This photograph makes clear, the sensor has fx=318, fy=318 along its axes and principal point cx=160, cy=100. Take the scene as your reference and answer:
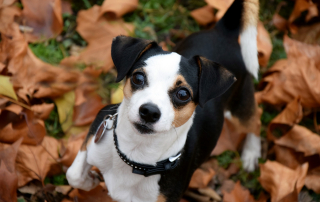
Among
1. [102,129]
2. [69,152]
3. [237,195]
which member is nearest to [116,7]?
[69,152]

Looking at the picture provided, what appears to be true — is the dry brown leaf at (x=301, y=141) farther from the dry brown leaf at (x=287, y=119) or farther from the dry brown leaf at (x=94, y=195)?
the dry brown leaf at (x=94, y=195)

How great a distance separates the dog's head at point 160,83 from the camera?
7.54 ft

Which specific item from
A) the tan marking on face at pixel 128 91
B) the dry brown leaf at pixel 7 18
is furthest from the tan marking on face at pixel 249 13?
the dry brown leaf at pixel 7 18

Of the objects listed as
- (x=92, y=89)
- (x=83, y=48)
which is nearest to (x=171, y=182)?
(x=92, y=89)

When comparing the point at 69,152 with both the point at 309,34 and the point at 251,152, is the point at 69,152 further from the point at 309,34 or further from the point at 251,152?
the point at 309,34

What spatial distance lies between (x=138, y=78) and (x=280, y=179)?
86.0 inches

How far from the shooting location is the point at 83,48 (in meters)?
4.47

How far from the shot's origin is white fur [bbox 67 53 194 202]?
234 centimetres

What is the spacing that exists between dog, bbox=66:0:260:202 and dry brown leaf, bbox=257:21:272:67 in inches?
51.9

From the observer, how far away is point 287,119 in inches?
166

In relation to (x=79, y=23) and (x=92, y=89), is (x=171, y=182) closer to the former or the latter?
(x=92, y=89)

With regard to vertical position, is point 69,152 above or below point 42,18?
below

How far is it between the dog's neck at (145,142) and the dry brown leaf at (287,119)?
2.10 metres

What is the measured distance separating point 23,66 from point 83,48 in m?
1.00
